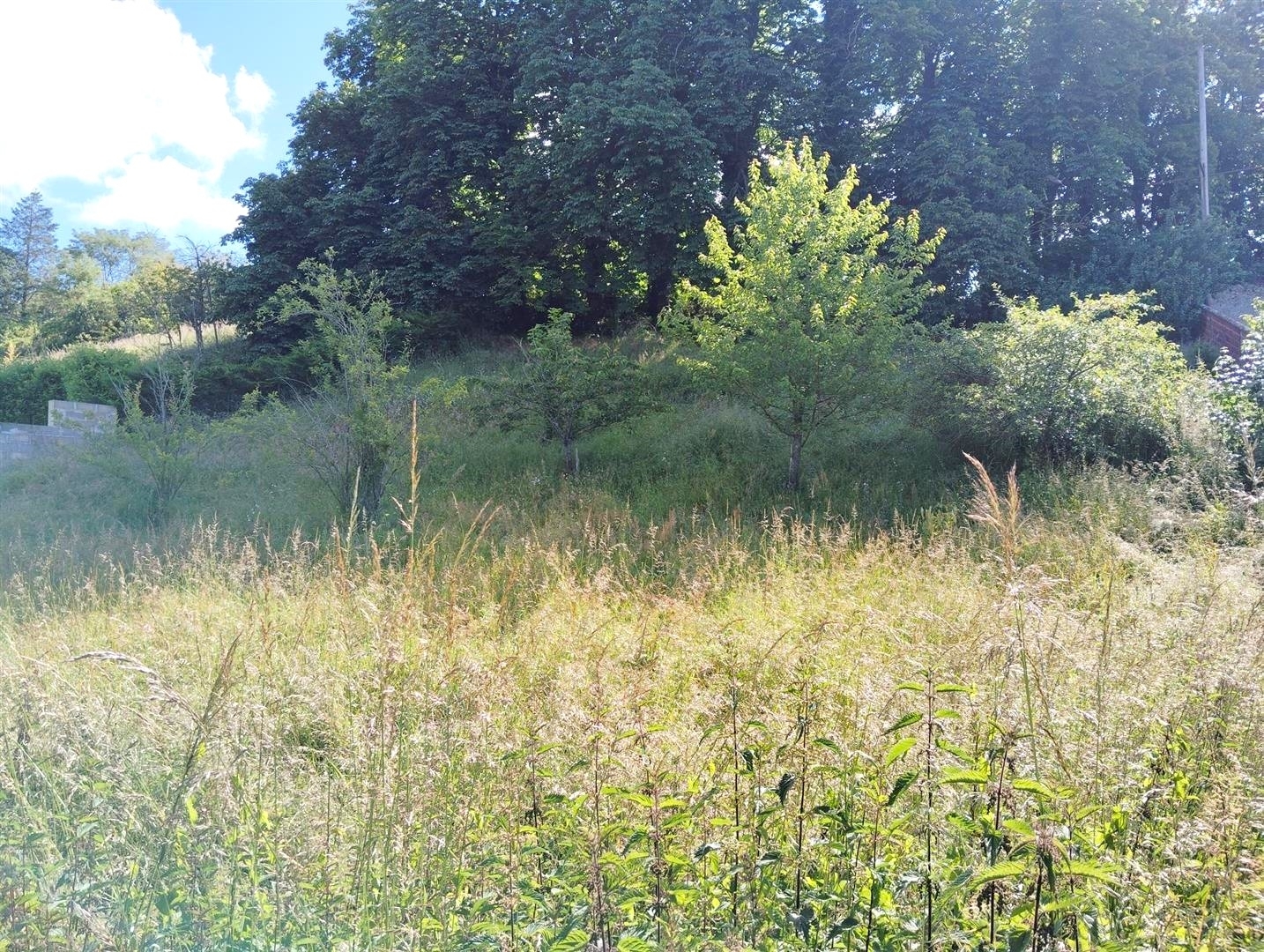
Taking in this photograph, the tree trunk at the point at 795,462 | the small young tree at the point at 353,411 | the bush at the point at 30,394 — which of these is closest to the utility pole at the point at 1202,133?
the tree trunk at the point at 795,462

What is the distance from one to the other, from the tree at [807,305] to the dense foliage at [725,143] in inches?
337

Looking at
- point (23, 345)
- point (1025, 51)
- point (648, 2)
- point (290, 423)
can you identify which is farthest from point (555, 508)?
point (23, 345)

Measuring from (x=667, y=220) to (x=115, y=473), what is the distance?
1344cm

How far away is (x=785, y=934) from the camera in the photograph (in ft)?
7.00

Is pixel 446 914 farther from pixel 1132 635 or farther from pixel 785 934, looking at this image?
pixel 1132 635

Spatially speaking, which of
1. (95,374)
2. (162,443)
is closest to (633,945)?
(162,443)

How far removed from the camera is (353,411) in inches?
395

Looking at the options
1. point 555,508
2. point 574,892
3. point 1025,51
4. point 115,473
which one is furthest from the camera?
point 1025,51

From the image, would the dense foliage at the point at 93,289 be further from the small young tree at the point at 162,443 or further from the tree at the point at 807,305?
the tree at the point at 807,305

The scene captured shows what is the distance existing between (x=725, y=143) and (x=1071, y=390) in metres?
13.4

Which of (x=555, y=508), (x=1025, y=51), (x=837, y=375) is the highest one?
(x=1025, y=51)

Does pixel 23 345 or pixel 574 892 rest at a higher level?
pixel 23 345

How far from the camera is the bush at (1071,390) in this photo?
10.3 metres

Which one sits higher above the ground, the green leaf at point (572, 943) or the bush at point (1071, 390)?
the bush at point (1071, 390)
